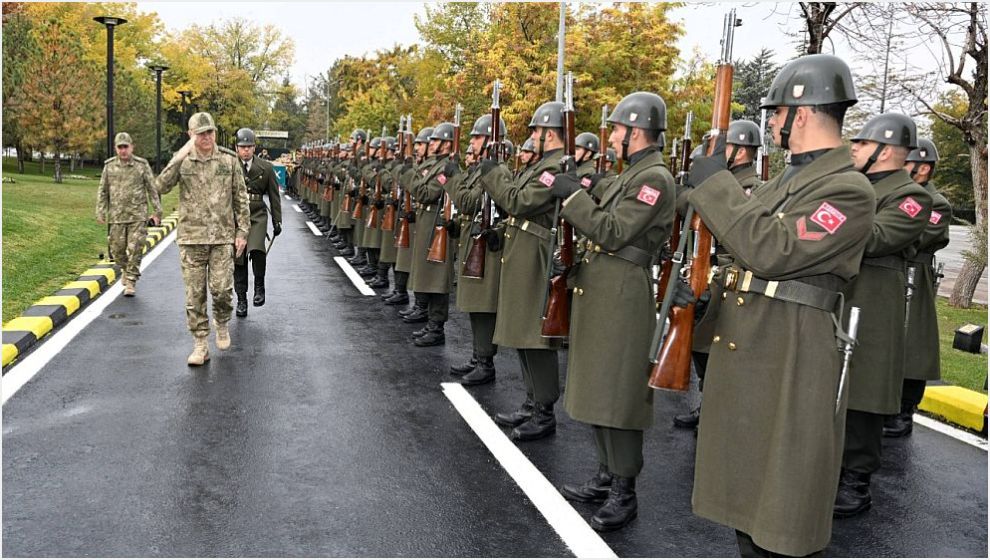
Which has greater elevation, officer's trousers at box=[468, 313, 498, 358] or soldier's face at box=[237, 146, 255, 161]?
soldier's face at box=[237, 146, 255, 161]

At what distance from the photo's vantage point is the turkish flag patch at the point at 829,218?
121 inches

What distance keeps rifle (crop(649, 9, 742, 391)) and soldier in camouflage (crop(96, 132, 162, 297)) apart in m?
8.86

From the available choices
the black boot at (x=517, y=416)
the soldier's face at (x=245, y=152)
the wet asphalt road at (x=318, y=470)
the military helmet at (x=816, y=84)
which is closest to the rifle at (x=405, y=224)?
the soldier's face at (x=245, y=152)

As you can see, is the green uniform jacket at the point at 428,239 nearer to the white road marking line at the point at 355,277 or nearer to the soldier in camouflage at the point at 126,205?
the white road marking line at the point at 355,277

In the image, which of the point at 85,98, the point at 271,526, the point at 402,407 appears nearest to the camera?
the point at 271,526

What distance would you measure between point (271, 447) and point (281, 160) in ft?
157

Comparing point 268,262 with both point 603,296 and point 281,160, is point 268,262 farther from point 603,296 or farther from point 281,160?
point 281,160

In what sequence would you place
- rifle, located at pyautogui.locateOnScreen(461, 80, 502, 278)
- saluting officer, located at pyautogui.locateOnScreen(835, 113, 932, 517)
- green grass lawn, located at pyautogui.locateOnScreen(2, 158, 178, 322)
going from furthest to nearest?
green grass lawn, located at pyautogui.locateOnScreen(2, 158, 178, 322) < rifle, located at pyautogui.locateOnScreen(461, 80, 502, 278) < saluting officer, located at pyautogui.locateOnScreen(835, 113, 932, 517)

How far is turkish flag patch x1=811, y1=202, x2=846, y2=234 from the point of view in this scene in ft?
10.1

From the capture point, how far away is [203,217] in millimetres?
7457

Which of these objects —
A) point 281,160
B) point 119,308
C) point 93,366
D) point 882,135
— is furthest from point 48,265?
point 281,160

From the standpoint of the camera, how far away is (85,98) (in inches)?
1483

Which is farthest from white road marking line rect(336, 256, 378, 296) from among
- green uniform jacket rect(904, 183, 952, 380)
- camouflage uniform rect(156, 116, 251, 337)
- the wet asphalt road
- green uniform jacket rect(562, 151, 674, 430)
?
green uniform jacket rect(562, 151, 674, 430)

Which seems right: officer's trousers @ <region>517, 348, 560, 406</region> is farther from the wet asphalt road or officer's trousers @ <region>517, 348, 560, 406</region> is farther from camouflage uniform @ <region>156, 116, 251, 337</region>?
camouflage uniform @ <region>156, 116, 251, 337</region>
